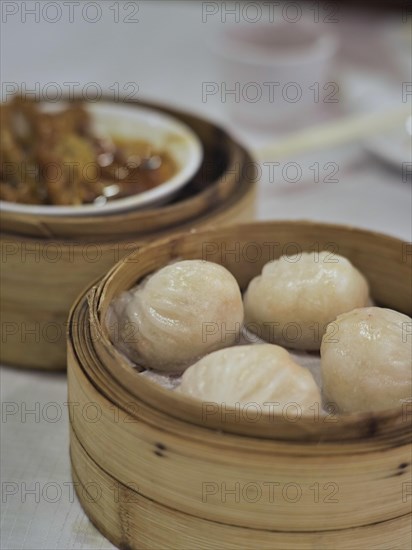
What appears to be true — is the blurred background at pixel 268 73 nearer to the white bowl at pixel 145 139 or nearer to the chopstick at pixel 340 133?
the chopstick at pixel 340 133

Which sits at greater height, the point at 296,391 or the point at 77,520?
the point at 296,391

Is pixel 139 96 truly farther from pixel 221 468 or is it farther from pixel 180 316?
pixel 221 468

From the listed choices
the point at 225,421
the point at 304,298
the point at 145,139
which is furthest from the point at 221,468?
the point at 145,139

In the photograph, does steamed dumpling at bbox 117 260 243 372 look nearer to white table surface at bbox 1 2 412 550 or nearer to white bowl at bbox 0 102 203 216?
white table surface at bbox 1 2 412 550

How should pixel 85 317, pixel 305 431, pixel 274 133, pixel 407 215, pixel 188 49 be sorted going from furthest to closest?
pixel 188 49, pixel 274 133, pixel 407 215, pixel 85 317, pixel 305 431

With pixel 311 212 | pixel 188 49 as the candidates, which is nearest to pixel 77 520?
pixel 311 212

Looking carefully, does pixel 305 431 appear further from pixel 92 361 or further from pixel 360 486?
pixel 92 361

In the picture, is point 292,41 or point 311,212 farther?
point 292,41

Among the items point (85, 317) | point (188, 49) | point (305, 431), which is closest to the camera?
point (305, 431)
